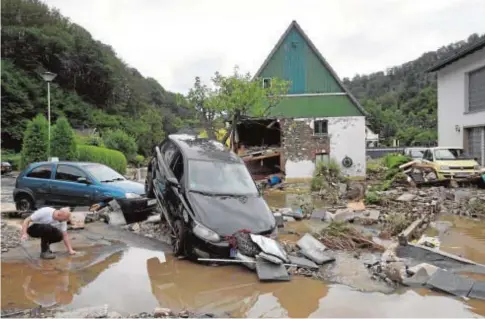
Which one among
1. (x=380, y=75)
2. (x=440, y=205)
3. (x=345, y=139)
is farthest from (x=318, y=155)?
(x=380, y=75)

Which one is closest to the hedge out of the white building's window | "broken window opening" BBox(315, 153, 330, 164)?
"broken window opening" BBox(315, 153, 330, 164)

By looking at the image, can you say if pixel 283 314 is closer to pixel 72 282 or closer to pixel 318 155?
pixel 72 282

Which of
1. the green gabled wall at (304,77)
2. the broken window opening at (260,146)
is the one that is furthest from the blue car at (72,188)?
the green gabled wall at (304,77)

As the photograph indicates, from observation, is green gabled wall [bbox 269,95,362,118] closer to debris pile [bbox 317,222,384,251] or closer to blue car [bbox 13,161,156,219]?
blue car [bbox 13,161,156,219]

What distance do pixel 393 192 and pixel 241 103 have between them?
7256 mm

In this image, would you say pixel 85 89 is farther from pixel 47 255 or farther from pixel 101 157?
pixel 47 255

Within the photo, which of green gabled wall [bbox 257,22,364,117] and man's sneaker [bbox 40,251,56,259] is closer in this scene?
man's sneaker [bbox 40,251,56,259]

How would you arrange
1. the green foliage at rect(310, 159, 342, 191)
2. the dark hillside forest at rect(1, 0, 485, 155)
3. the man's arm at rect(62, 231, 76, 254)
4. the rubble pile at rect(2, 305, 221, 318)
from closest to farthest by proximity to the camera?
the rubble pile at rect(2, 305, 221, 318) → the man's arm at rect(62, 231, 76, 254) → the green foliage at rect(310, 159, 342, 191) → the dark hillside forest at rect(1, 0, 485, 155)

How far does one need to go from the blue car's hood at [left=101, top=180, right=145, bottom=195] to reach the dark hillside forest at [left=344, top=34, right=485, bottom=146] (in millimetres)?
49599

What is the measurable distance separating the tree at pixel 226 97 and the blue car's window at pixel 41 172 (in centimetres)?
825

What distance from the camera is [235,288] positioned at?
19.8 ft

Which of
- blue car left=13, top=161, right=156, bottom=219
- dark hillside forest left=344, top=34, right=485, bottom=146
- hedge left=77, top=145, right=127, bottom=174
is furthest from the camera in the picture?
dark hillside forest left=344, top=34, right=485, bottom=146

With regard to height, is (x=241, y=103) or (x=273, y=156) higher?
(x=241, y=103)

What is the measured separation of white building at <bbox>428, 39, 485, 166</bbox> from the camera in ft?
72.0
